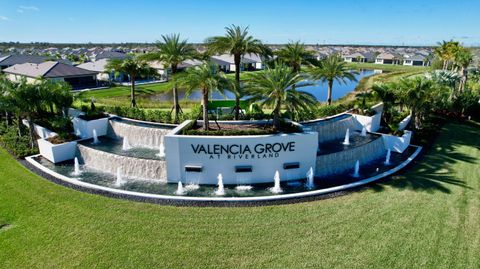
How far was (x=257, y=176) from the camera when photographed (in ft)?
59.0

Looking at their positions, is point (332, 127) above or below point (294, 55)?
below

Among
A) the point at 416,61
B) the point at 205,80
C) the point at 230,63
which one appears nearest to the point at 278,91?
the point at 205,80

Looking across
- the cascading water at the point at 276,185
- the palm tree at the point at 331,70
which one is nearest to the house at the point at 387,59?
the palm tree at the point at 331,70

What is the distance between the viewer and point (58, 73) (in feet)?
164

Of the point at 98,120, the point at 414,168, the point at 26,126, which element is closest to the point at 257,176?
the point at 414,168

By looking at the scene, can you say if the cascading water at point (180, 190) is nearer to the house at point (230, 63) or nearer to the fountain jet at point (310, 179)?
the fountain jet at point (310, 179)

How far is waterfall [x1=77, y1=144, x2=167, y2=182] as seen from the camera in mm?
18050

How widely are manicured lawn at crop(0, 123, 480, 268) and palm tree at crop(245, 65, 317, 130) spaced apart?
5831mm

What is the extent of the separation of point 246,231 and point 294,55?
1715 cm

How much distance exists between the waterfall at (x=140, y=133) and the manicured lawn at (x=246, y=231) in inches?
253

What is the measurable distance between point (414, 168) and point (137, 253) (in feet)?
56.4

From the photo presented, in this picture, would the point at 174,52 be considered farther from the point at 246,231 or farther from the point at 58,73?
the point at 58,73

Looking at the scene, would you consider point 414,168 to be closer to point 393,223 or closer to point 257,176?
point 393,223

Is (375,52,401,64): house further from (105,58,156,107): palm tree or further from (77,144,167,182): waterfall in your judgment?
(77,144,167,182): waterfall
